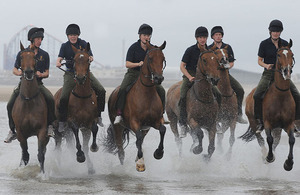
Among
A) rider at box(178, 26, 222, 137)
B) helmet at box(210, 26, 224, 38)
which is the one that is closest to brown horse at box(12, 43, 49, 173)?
rider at box(178, 26, 222, 137)

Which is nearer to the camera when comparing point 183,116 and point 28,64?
point 28,64

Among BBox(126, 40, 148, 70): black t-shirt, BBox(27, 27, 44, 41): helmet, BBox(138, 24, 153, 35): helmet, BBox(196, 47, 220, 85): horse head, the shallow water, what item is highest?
BBox(138, 24, 153, 35): helmet

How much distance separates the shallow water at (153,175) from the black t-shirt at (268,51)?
223 cm

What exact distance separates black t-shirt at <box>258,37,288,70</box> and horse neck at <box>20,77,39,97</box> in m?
4.70

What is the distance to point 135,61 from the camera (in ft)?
41.9

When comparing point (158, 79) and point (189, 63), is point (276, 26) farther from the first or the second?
point (158, 79)

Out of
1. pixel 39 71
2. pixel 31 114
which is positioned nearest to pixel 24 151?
pixel 31 114

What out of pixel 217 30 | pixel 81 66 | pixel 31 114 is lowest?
pixel 31 114

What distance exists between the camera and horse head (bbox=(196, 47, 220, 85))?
1196cm

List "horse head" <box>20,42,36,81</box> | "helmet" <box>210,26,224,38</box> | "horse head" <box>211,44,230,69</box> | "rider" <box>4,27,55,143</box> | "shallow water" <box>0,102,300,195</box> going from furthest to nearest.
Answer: "helmet" <box>210,26,224,38</box> < "horse head" <box>211,44,230,69</box> < "rider" <box>4,27,55,143</box> < "horse head" <box>20,42,36,81</box> < "shallow water" <box>0,102,300,195</box>

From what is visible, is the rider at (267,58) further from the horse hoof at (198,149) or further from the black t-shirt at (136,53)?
the black t-shirt at (136,53)

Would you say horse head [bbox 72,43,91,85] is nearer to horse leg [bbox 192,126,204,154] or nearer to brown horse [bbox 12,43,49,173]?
brown horse [bbox 12,43,49,173]

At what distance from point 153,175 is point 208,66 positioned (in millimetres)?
2455

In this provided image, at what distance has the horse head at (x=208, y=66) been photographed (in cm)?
1196
